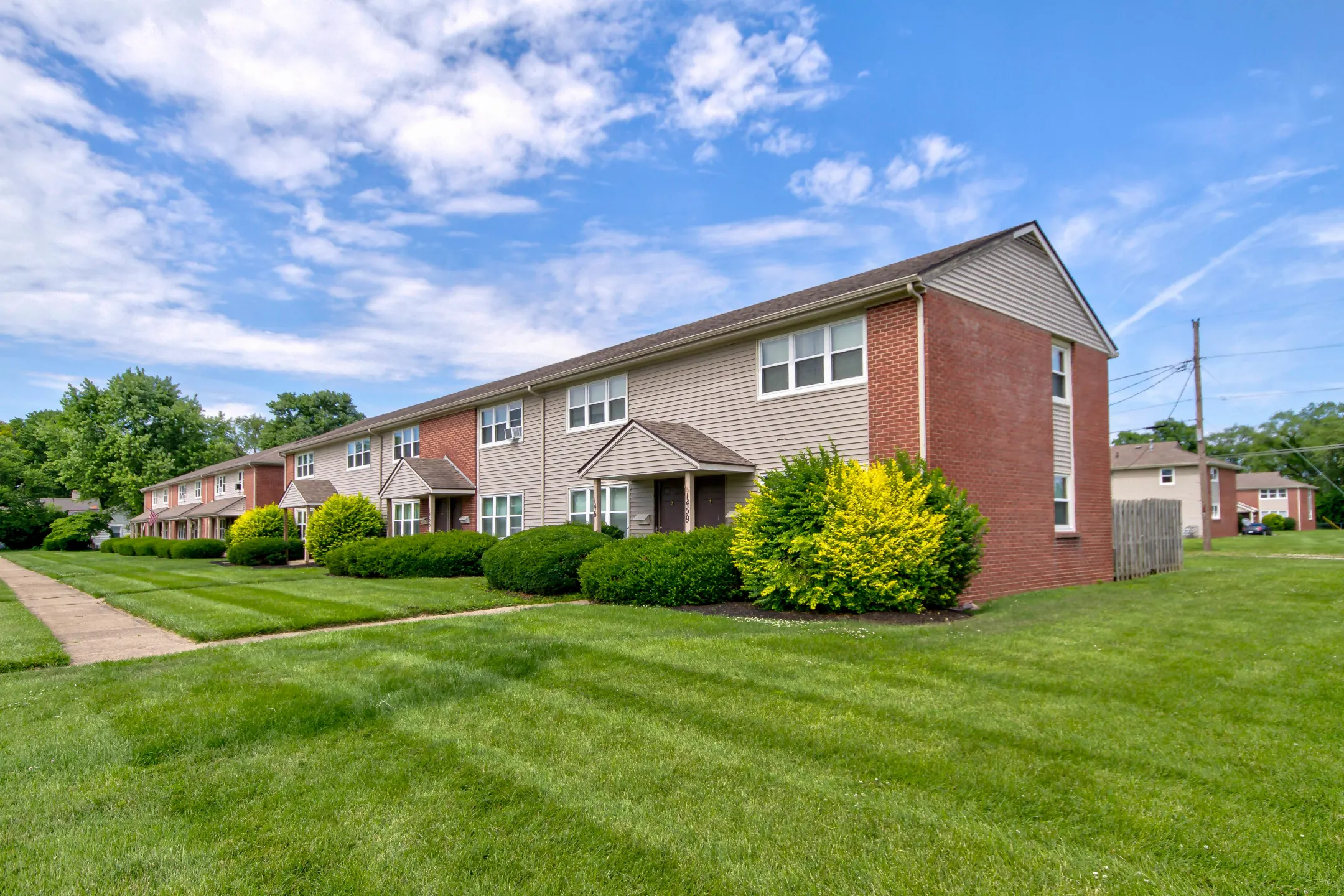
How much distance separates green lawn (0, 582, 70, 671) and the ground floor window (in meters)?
17.2

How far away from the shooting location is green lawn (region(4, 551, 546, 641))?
10.9 meters

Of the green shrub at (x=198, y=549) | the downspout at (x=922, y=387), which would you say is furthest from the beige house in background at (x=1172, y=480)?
the green shrub at (x=198, y=549)

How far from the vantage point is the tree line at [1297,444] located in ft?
226

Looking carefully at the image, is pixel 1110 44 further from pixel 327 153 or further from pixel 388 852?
pixel 388 852

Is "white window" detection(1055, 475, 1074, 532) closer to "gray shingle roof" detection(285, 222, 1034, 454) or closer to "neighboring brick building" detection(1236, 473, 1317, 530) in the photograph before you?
"gray shingle roof" detection(285, 222, 1034, 454)

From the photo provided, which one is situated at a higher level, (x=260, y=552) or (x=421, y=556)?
(x=421, y=556)

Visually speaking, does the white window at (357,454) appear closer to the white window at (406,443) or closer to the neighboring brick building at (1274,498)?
the white window at (406,443)

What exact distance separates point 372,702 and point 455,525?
66.9 feet

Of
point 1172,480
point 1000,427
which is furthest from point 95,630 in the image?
point 1172,480

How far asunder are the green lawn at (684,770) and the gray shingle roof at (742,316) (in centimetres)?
781

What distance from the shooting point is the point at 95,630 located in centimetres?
1083

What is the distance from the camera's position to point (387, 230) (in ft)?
62.5

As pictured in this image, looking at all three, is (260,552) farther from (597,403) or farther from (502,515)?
(597,403)

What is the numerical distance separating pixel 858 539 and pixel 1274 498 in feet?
222
